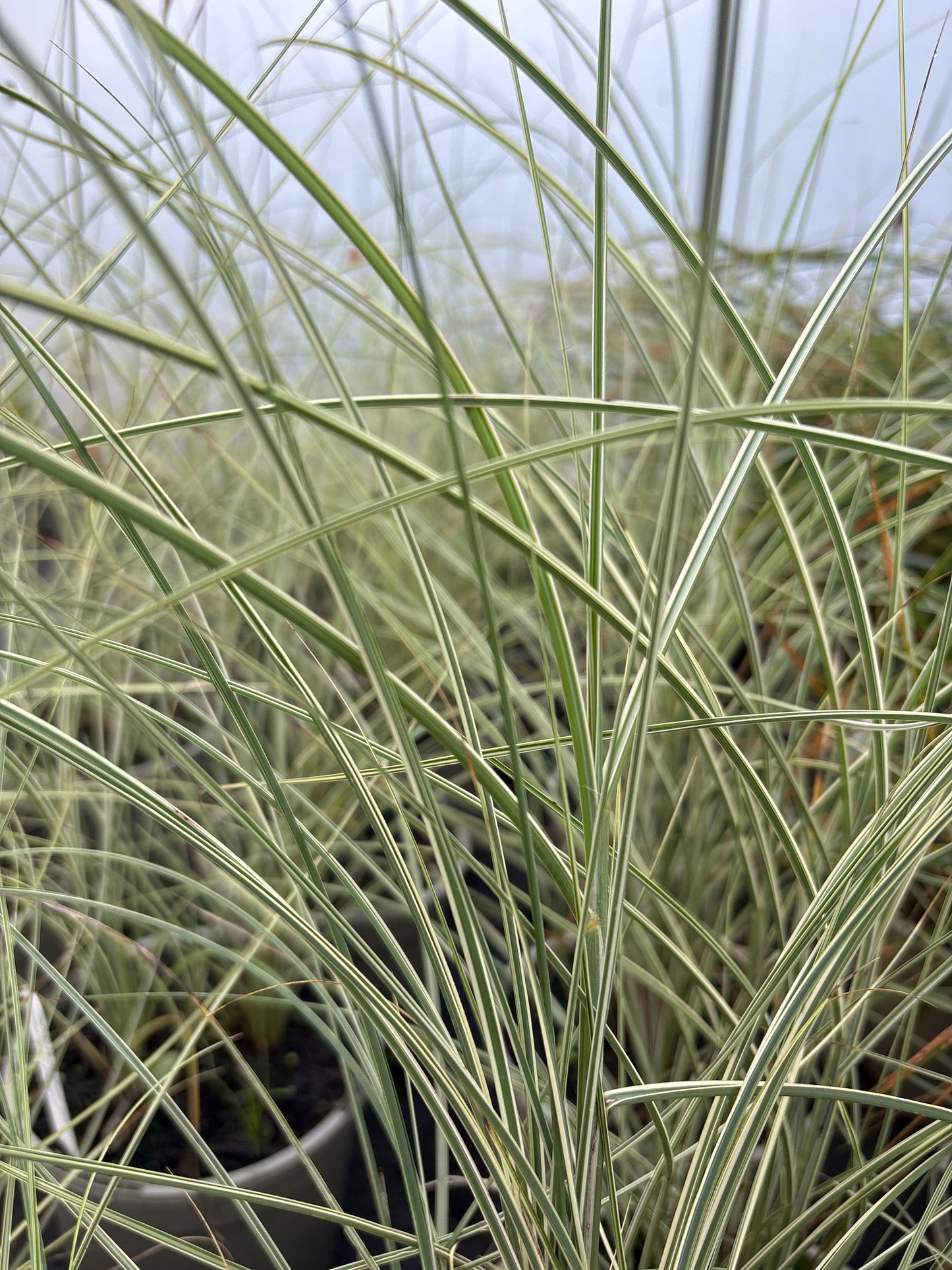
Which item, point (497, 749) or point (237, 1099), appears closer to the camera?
point (497, 749)

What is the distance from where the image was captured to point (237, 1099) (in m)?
0.53

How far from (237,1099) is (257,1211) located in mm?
73

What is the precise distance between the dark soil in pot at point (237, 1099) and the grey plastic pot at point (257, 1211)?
0.02 metres

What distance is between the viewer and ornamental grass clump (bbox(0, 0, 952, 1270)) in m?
0.21

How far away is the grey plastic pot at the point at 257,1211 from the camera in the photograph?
442 millimetres

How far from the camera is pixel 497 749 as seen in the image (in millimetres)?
292

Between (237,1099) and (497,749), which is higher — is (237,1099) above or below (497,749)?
below

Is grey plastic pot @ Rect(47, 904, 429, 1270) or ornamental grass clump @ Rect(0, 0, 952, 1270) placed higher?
ornamental grass clump @ Rect(0, 0, 952, 1270)

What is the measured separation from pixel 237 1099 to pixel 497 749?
379mm

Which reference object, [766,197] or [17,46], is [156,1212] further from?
[766,197]

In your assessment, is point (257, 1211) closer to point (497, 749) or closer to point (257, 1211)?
point (257, 1211)

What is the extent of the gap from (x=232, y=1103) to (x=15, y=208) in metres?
0.58

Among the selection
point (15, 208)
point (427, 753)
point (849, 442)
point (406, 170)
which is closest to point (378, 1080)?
point (849, 442)

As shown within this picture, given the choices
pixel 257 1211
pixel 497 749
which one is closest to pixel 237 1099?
pixel 257 1211
